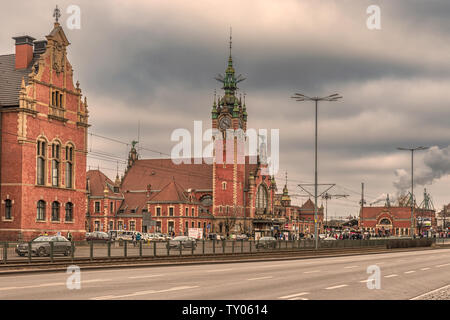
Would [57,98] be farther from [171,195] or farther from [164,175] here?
[164,175]

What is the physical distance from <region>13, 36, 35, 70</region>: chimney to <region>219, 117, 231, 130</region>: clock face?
73.7m

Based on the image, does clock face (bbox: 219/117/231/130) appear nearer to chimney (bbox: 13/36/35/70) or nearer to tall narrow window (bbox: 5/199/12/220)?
chimney (bbox: 13/36/35/70)

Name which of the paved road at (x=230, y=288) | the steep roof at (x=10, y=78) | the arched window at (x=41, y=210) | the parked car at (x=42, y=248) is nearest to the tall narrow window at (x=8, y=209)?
the arched window at (x=41, y=210)

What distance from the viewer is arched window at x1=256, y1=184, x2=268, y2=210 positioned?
135500 millimetres

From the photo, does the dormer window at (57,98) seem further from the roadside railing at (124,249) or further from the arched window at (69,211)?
the roadside railing at (124,249)

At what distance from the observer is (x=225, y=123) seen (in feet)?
438

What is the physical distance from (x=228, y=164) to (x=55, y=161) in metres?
69.3

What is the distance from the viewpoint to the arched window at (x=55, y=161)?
200 ft

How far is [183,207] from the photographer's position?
115500mm

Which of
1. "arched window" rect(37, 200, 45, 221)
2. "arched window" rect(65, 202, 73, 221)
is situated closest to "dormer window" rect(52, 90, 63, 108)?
"arched window" rect(37, 200, 45, 221)

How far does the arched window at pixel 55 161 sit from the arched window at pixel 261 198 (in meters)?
77.2

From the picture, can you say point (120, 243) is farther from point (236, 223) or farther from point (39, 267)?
point (236, 223)
